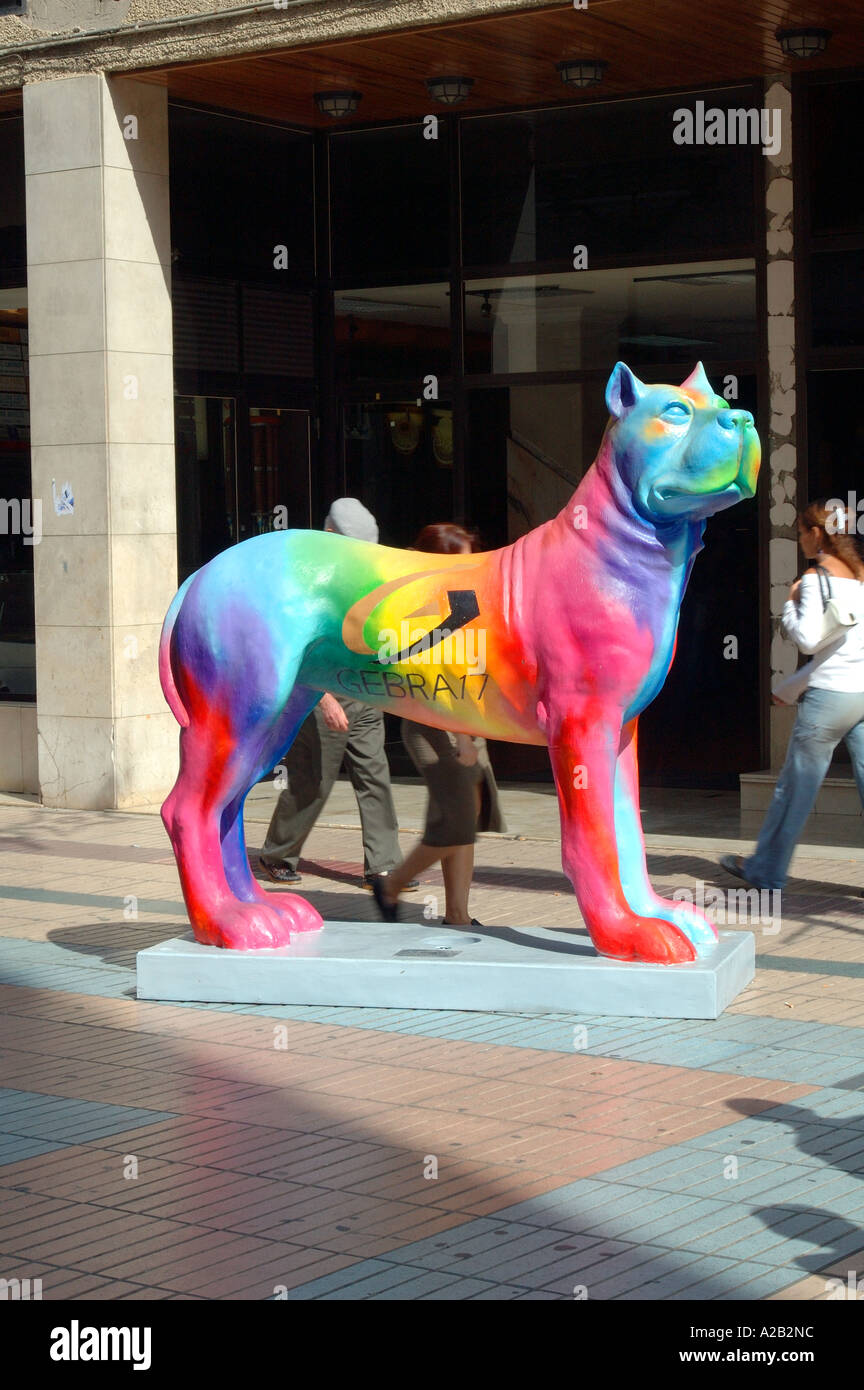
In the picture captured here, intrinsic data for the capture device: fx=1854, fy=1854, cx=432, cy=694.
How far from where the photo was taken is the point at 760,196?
40.3ft

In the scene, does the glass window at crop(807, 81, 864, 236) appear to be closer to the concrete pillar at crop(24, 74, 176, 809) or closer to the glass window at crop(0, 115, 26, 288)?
the concrete pillar at crop(24, 74, 176, 809)

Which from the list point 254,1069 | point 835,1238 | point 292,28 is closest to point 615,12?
point 292,28

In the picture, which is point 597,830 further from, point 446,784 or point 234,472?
point 234,472

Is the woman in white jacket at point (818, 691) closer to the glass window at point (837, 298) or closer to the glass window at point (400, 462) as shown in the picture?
the glass window at point (837, 298)

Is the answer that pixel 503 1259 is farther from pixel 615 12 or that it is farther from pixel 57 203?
pixel 57 203

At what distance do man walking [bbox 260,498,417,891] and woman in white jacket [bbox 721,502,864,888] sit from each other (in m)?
1.99

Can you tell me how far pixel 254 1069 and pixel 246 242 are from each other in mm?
9082

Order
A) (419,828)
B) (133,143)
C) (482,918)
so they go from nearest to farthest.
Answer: (482,918) < (419,828) < (133,143)

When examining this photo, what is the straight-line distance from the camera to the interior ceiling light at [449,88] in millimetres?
12484

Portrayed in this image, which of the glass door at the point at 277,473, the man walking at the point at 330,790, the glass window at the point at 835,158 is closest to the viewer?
the man walking at the point at 330,790

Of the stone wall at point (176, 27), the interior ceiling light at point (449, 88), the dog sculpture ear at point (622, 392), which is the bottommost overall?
the dog sculpture ear at point (622, 392)

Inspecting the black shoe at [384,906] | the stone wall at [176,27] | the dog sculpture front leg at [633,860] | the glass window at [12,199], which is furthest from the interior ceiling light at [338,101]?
the dog sculpture front leg at [633,860]

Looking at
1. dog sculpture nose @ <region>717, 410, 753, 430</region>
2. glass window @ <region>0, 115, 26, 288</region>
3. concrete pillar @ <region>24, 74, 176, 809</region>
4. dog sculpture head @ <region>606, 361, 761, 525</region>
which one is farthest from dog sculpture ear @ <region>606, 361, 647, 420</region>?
glass window @ <region>0, 115, 26, 288</region>

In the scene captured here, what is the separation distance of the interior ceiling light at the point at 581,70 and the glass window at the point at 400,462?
8.76ft
